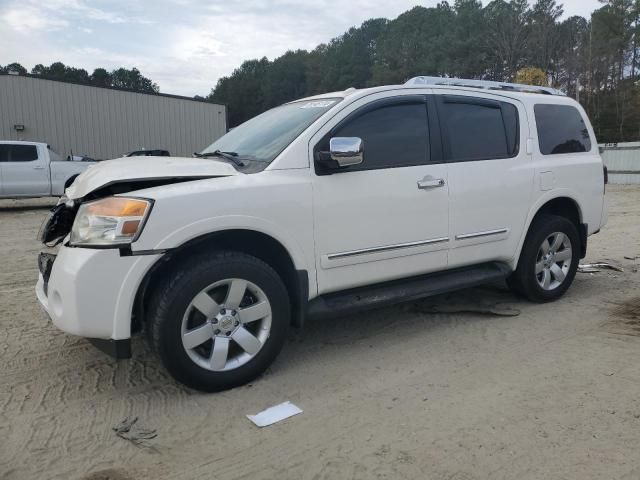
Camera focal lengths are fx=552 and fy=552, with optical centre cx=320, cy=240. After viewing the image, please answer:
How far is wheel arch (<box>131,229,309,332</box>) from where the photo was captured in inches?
126

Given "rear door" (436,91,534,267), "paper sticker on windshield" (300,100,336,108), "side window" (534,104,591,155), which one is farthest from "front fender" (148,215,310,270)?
"side window" (534,104,591,155)

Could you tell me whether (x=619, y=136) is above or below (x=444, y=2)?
below

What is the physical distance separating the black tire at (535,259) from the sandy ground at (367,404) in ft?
0.93

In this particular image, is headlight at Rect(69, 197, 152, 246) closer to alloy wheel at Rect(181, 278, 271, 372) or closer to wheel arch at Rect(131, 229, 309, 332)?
wheel arch at Rect(131, 229, 309, 332)

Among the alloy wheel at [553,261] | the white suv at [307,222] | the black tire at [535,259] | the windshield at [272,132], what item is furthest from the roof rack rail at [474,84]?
the alloy wheel at [553,261]

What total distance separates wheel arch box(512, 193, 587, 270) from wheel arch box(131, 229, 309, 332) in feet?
7.41

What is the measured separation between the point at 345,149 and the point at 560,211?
2.88m

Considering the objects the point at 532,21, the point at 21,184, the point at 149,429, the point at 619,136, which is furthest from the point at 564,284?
the point at 532,21

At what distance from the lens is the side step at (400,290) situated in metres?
3.78

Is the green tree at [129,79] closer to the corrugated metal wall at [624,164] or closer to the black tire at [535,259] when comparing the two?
the corrugated metal wall at [624,164]

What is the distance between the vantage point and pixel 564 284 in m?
5.35

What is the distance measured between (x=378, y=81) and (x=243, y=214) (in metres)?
63.1

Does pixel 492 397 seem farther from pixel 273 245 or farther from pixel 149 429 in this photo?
pixel 149 429

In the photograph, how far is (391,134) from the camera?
13.5ft
